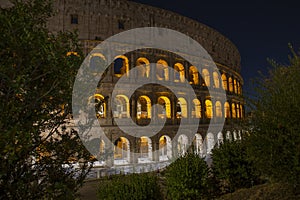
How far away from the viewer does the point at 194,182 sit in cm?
784

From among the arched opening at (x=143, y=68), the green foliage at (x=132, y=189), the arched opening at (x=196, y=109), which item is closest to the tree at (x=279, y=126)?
the green foliage at (x=132, y=189)

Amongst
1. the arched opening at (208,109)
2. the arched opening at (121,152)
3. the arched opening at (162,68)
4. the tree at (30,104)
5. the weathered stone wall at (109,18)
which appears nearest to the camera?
the tree at (30,104)

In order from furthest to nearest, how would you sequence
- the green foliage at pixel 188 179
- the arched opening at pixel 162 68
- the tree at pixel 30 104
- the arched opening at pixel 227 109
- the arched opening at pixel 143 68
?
the arched opening at pixel 227 109 → the arched opening at pixel 162 68 → the arched opening at pixel 143 68 → the green foliage at pixel 188 179 → the tree at pixel 30 104

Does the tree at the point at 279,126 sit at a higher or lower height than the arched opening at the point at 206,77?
lower

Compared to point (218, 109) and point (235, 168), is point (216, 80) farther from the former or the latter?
point (235, 168)

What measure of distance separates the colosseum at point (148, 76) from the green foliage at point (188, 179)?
7705 mm

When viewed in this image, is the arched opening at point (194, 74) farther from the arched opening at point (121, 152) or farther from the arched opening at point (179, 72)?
the arched opening at point (121, 152)

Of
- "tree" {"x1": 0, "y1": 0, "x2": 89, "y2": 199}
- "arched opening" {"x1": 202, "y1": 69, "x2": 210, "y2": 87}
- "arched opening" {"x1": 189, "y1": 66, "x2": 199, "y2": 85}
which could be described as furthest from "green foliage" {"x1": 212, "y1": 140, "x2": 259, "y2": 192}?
"arched opening" {"x1": 202, "y1": 69, "x2": 210, "y2": 87}

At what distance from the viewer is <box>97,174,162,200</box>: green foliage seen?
6426 millimetres

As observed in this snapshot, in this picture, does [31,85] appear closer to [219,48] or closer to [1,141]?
[1,141]

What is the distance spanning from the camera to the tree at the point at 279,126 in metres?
6.01

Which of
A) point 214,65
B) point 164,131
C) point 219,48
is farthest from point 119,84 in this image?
point 219,48

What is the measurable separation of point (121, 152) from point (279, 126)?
18.1m

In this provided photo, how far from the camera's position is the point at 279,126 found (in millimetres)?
6188
